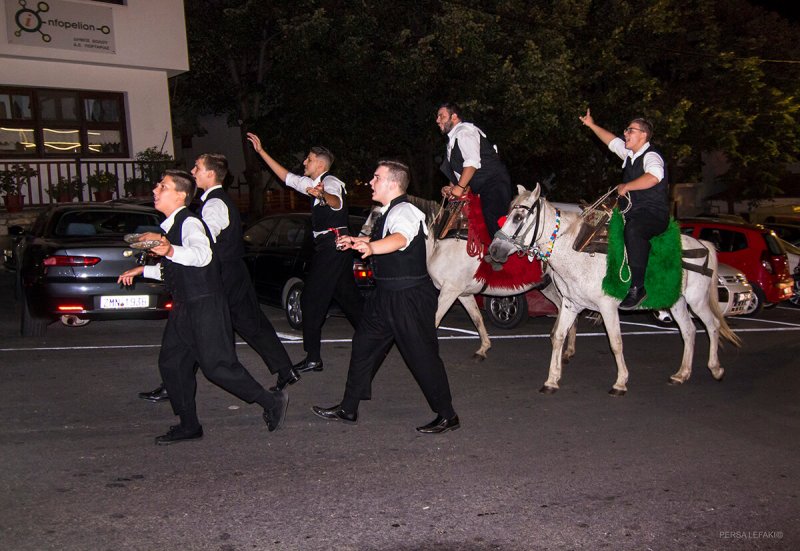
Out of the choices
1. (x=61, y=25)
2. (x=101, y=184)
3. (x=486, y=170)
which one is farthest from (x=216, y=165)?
(x=61, y=25)

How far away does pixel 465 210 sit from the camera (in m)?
9.06

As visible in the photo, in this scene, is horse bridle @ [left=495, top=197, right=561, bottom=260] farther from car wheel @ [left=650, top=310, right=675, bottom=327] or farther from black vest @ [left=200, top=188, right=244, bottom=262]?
car wheel @ [left=650, top=310, right=675, bottom=327]

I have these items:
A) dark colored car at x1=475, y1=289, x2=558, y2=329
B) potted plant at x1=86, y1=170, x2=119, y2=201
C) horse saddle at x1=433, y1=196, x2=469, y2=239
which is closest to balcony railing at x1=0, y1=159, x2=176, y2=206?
potted plant at x1=86, y1=170, x2=119, y2=201

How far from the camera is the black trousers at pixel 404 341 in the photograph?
6387 mm

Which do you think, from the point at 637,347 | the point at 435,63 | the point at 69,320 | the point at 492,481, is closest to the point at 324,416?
the point at 492,481

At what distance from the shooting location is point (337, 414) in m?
6.82

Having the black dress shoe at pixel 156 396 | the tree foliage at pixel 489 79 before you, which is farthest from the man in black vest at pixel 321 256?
the tree foliage at pixel 489 79

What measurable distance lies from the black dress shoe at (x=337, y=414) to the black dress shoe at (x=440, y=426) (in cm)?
54

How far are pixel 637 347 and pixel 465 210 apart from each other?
121 inches

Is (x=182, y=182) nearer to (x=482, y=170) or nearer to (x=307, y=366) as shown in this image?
(x=307, y=366)

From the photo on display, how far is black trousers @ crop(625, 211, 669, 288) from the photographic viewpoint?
26.1 ft

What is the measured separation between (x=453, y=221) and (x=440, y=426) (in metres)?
3.06

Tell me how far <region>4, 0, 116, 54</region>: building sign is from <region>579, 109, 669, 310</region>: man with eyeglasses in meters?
14.4

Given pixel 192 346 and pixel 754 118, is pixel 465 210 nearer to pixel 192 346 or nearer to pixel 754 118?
pixel 192 346
